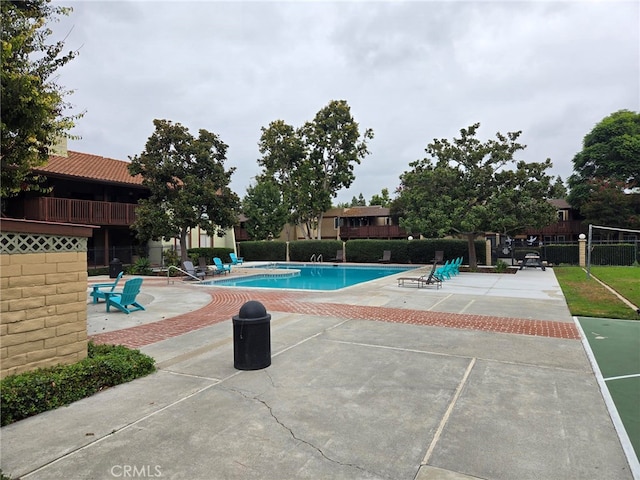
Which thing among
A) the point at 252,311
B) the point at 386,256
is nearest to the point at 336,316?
the point at 252,311

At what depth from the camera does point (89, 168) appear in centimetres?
2628

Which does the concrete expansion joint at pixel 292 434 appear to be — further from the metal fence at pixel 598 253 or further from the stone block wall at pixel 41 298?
the metal fence at pixel 598 253

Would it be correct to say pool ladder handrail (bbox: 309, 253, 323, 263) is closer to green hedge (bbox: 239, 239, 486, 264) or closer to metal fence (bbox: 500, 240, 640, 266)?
green hedge (bbox: 239, 239, 486, 264)

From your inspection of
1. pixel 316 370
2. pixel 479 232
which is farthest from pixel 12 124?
pixel 479 232

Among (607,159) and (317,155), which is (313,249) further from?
(607,159)

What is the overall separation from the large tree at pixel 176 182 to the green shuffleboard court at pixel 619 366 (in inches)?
721

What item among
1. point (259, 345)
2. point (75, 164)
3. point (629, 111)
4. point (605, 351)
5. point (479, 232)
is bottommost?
point (605, 351)

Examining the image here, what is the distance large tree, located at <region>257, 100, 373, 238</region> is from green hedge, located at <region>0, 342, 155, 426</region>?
35.4 metres

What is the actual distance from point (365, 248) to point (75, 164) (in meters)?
21.3

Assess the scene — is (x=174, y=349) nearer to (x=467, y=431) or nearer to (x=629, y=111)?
(x=467, y=431)

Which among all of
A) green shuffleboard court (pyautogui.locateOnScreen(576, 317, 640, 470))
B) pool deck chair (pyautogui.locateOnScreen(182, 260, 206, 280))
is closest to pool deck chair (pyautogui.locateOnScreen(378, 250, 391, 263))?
pool deck chair (pyautogui.locateOnScreen(182, 260, 206, 280))

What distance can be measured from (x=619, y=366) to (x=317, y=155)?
3727cm

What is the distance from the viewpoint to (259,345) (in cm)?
582

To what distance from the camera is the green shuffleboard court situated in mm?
4113
